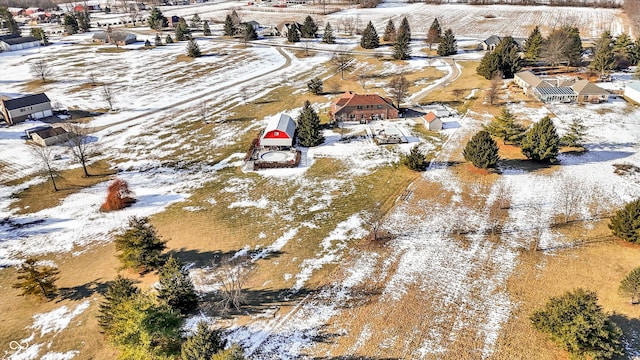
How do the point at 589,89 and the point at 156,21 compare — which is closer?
the point at 589,89

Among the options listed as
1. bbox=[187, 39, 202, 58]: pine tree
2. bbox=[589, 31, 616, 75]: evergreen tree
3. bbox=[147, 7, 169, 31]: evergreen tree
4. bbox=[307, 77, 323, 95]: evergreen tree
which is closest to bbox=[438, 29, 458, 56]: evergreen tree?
bbox=[589, 31, 616, 75]: evergreen tree

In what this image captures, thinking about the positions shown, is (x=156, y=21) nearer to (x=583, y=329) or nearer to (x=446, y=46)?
(x=446, y=46)

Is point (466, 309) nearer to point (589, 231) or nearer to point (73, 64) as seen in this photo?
point (589, 231)

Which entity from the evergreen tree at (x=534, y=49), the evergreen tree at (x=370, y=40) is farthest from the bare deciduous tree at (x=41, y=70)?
the evergreen tree at (x=534, y=49)

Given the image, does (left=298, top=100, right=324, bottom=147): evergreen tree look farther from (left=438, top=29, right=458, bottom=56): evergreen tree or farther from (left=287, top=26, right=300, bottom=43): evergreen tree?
(left=287, top=26, right=300, bottom=43): evergreen tree

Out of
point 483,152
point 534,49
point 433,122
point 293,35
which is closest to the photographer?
point 483,152

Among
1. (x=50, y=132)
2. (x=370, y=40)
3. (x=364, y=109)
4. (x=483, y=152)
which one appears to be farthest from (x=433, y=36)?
(x=50, y=132)

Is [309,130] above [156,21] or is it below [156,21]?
below
